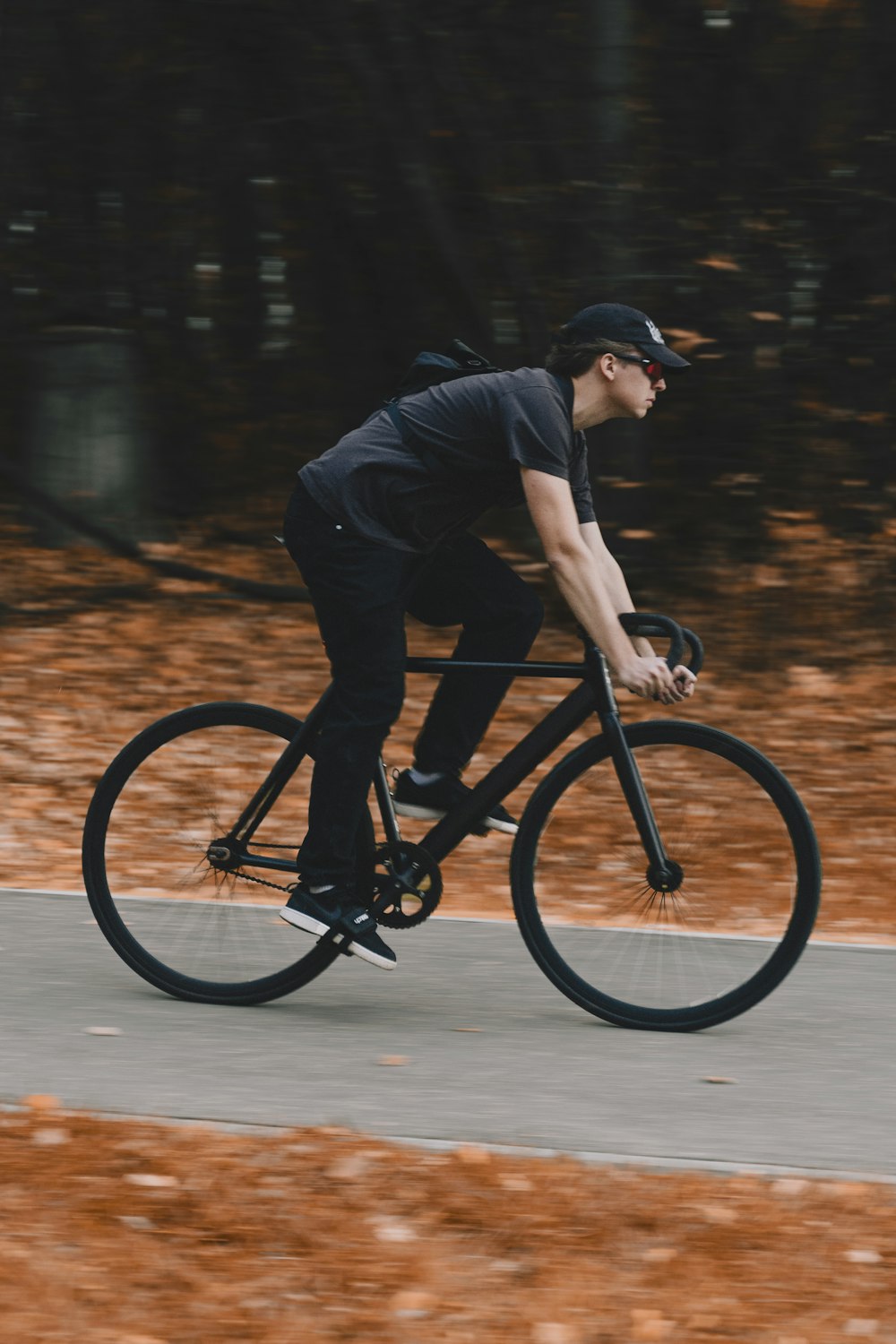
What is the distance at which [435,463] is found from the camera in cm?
485

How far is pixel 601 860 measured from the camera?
4938 millimetres

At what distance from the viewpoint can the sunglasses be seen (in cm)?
480

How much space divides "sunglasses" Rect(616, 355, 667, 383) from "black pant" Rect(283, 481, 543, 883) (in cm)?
60

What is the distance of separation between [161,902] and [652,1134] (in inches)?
69.8

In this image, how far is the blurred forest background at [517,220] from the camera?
1030 cm

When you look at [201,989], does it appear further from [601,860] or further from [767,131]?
[767,131]

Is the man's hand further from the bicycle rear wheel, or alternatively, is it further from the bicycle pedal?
the bicycle pedal

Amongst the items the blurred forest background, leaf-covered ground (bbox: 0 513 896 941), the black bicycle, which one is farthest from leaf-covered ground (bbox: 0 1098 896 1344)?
the blurred forest background

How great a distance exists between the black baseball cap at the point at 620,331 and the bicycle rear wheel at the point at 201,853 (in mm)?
1242

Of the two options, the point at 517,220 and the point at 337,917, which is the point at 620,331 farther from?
the point at 517,220

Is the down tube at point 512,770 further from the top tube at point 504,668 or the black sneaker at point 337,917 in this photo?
the black sneaker at point 337,917

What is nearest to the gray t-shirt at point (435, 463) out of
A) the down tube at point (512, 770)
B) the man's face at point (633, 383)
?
the man's face at point (633, 383)

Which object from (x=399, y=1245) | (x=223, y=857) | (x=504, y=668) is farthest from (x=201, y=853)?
(x=399, y=1245)

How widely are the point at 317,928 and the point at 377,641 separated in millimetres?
745
